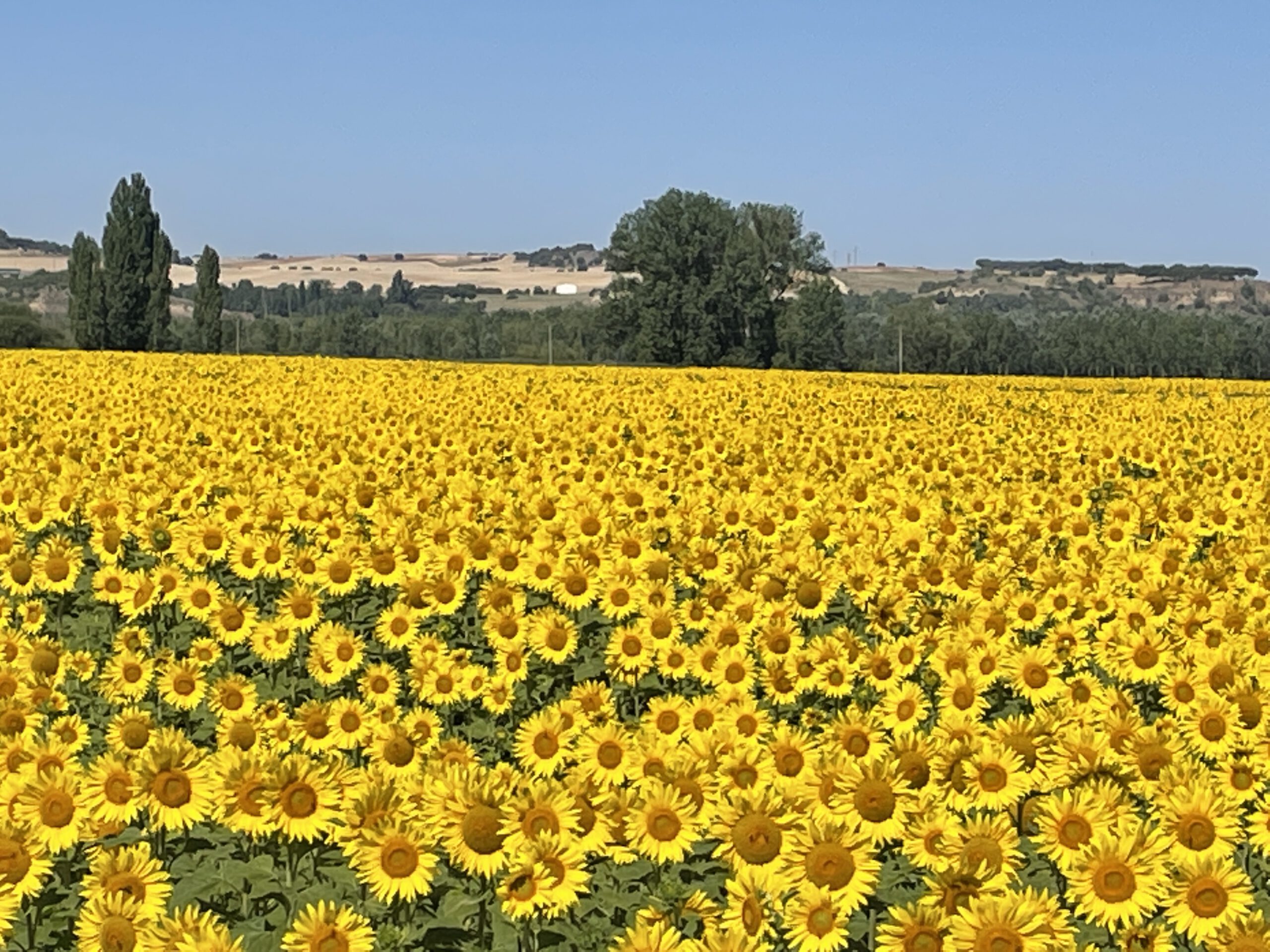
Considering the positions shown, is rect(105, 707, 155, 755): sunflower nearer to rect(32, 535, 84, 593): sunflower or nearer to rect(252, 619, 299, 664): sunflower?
rect(252, 619, 299, 664): sunflower

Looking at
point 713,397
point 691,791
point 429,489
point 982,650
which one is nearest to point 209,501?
point 429,489

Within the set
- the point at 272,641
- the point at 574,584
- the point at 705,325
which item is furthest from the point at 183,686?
the point at 705,325

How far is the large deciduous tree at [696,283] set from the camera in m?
95.8

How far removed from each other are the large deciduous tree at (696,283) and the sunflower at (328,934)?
89402mm

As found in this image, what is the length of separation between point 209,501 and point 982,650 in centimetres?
750

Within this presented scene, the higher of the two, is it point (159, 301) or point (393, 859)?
point (159, 301)

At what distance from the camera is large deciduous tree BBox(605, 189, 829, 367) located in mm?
95750

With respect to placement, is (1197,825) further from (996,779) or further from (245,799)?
(245,799)

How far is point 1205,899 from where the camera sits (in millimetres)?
4258

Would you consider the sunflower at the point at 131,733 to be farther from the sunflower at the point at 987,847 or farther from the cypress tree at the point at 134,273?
the cypress tree at the point at 134,273

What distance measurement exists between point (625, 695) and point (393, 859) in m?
4.48

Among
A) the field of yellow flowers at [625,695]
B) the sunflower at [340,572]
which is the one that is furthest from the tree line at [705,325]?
the sunflower at [340,572]

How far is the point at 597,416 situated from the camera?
66.9 ft

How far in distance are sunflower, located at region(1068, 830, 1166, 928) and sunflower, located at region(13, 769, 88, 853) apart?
3295 mm
